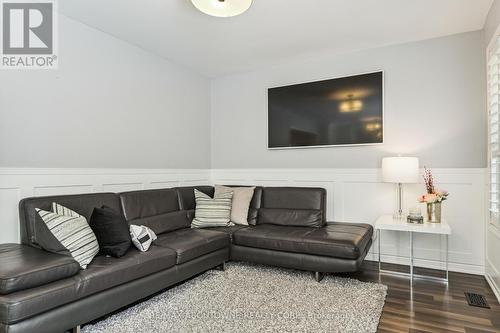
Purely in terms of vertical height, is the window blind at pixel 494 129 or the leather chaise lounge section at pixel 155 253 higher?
the window blind at pixel 494 129

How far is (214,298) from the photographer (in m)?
2.54

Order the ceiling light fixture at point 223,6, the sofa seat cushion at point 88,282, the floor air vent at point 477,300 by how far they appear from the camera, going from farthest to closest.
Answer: the floor air vent at point 477,300 → the ceiling light fixture at point 223,6 → the sofa seat cushion at point 88,282

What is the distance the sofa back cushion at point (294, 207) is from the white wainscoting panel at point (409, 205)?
337 mm

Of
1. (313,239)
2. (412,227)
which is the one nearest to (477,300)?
(412,227)

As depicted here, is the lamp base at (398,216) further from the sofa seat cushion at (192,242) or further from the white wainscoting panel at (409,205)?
the sofa seat cushion at (192,242)

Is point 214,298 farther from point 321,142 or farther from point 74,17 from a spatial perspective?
point 74,17

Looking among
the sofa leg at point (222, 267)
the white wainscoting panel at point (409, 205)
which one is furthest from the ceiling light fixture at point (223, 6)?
the sofa leg at point (222, 267)

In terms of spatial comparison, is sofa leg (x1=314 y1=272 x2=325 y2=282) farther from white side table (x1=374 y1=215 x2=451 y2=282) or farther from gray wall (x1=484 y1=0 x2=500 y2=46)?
gray wall (x1=484 y1=0 x2=500 y2=46)

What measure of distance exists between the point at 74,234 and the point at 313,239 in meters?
2.03

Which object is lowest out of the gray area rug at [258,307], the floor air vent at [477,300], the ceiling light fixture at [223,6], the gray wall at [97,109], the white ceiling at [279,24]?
the floor air vent at [477,300]

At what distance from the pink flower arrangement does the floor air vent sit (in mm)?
876

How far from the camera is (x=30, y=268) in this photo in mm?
1782

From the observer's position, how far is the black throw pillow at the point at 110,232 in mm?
2373

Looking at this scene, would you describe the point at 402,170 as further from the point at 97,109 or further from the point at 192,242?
the point at 97,109
